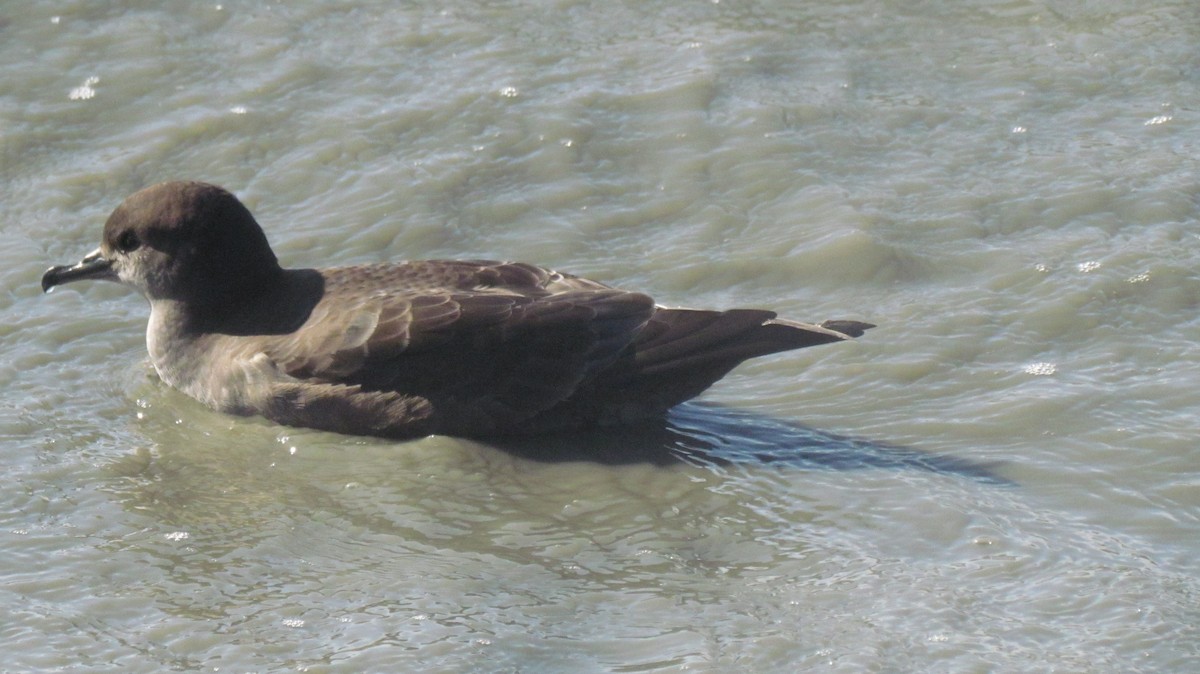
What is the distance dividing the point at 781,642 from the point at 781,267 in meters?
3.07

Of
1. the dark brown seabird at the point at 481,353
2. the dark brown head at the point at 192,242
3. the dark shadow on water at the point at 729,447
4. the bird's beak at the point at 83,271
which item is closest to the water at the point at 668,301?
the dark shadow on water at the point at 729,447

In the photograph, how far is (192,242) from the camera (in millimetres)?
6906

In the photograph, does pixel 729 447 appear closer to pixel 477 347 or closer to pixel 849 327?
pixel 849 327

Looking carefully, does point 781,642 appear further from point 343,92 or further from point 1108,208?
point 343,92

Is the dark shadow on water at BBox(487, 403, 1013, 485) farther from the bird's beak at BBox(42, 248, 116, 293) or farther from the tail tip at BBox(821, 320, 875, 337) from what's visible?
the bird's beak at BBox(42, 248, 116, 293)

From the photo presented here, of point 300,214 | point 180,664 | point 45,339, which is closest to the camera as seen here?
point 180,664

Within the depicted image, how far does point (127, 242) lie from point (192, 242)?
311 mm

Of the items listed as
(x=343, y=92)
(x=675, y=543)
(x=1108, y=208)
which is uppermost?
(x=343, y=92)

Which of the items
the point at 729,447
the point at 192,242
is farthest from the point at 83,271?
the point at 729,447

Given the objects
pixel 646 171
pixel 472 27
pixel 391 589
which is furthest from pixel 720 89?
pixel 391 589

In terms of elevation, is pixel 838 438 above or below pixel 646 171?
below

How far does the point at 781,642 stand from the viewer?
15.3 ft

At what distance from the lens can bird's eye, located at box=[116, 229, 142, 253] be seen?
6.96 m

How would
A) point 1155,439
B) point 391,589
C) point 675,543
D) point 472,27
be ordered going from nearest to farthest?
1. point 391,589
2. point 675,543
3. point 1155,439
4. point 472,27
